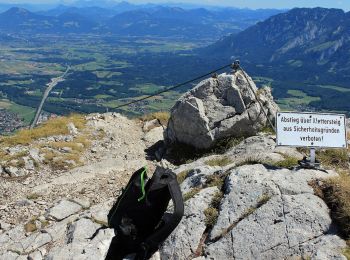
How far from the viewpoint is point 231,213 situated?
10672mm

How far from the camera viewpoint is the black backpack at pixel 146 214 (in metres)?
7.95

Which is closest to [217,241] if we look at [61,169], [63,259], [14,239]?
[63,259]

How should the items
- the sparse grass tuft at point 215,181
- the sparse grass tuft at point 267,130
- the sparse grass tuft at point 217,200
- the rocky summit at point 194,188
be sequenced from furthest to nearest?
the sparse grass tuft at point 267,130 → the sparse grass tuft at point 215,181 → the sparse grass tuft at point 217,200 → the rocky summit at point 194,188

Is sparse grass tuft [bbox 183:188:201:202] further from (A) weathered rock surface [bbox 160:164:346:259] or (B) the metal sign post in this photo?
(B) the metal sign post

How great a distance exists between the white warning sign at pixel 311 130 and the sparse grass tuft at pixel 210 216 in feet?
9.95

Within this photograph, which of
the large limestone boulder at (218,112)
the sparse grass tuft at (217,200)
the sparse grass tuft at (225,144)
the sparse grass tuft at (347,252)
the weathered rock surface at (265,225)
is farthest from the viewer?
the large limestone boulder at (218,112)

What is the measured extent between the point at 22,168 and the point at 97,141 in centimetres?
545

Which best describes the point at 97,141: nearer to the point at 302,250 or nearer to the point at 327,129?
the point at 327,129

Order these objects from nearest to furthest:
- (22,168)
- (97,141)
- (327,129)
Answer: (327,129) → (22,168) → (97,141)

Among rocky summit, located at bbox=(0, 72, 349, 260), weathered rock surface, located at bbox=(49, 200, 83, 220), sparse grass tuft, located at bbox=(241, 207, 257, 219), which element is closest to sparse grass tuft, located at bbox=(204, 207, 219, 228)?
rocky summit, located at bbox=(0, 72, 349, 260)

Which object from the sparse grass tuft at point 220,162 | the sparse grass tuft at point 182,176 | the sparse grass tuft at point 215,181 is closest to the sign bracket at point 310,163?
the sparse grass tuft at point 215,181

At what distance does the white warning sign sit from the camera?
12414 millimetres

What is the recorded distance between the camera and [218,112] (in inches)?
833

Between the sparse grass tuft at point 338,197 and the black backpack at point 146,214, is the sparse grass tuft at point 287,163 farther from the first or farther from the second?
the black backpack at point 146,214
